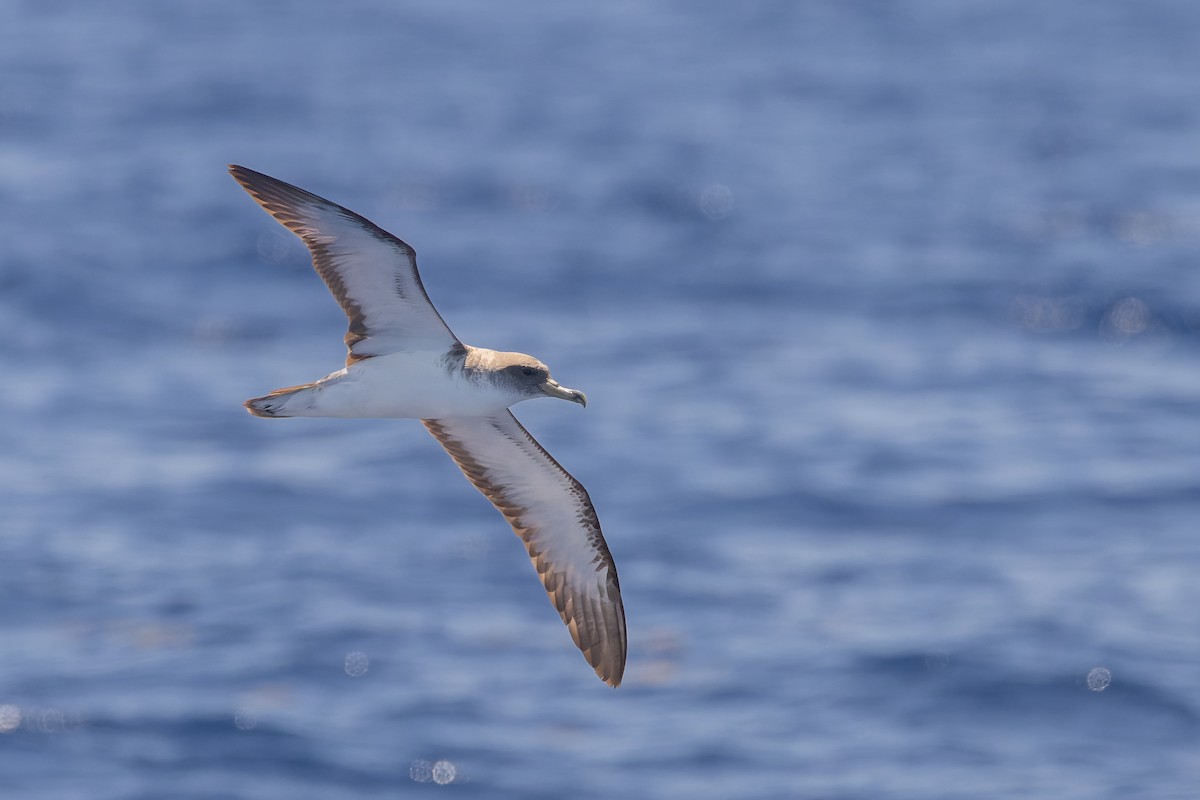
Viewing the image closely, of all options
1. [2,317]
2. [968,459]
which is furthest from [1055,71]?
[2,317]

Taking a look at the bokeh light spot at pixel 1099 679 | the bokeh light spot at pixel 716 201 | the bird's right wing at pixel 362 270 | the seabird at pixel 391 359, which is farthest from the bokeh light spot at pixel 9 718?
the bokeh light spot at pixel 716 201

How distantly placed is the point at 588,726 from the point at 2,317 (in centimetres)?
1829

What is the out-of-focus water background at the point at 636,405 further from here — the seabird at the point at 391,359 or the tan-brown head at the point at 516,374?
the tan-brown head at the point at 516,374

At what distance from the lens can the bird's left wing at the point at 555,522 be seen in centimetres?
1291

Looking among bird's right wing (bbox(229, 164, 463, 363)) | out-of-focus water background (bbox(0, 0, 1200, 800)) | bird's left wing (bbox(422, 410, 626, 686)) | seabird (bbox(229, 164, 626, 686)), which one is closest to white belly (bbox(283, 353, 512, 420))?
seabird (bbox(229, 164, 626, 686))

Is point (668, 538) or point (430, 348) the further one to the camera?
point (668, 538)

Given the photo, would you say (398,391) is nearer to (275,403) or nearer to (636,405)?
(275,403)

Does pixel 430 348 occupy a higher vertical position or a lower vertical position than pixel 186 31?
lower

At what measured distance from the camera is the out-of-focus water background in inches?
883

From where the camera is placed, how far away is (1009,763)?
71.4ft

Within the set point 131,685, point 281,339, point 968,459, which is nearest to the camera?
point 131,685

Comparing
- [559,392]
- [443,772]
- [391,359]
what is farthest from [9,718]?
[559,392]

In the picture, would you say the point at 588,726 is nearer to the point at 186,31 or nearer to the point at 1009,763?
the point at 1009,763

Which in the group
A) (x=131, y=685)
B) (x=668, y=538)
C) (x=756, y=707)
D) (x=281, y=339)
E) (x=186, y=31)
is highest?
(x=186, y=31)
